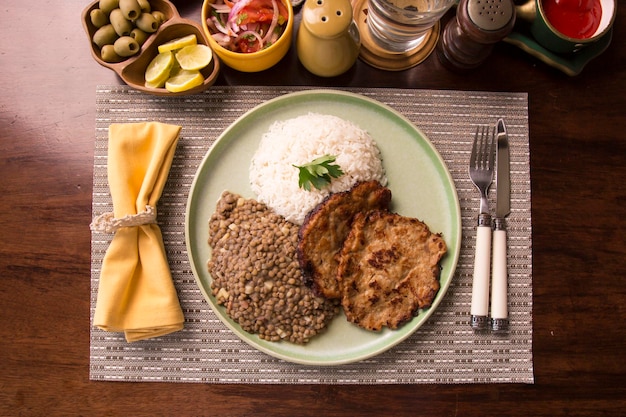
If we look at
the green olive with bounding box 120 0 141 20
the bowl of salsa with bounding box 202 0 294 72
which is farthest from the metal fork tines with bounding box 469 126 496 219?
the green olive with bounding box 120 0 141 20

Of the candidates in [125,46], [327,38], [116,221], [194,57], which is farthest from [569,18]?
[116,221]

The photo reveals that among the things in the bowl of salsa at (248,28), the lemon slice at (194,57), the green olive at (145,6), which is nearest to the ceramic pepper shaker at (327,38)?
the bowl of salsa at (248,28)

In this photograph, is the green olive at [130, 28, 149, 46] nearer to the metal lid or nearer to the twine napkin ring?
the twine napkin ring

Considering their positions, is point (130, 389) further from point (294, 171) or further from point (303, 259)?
point (294, 171)

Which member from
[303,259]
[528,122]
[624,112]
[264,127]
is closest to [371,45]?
[264,127]

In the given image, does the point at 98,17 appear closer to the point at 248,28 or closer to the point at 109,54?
the point at 109,54
